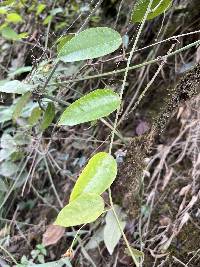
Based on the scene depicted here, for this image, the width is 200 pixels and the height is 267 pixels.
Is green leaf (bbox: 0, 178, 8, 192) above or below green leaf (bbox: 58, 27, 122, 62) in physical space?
below

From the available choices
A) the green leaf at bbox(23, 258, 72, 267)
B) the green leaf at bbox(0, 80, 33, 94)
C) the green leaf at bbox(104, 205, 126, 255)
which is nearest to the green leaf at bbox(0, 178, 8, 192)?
the green leaf at bbox(23, 258, 72, 267)

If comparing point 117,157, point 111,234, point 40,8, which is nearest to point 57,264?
point 111,234

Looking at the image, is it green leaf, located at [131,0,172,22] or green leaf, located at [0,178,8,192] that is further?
green leaf, located at [0,178,8,192]

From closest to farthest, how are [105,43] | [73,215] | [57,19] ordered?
[73,215]
[105,43]
[57,19]

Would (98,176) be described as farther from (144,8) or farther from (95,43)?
(144,8)

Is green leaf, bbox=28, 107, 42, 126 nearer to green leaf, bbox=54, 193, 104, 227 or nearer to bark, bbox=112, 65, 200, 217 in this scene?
bark, bbox=112, 65, 200, 217

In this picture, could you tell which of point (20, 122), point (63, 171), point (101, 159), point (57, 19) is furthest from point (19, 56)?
point (101, 159)

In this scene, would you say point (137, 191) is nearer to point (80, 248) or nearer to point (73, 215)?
point (80, 248)
